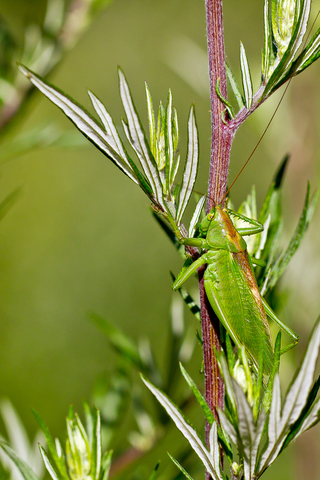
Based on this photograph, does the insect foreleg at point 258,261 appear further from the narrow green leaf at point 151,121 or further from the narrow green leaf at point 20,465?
the narrow green leaf at point 20,465

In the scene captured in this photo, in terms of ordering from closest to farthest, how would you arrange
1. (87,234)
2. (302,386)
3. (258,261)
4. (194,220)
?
(302,386), (194,220), (258,261), (87,234)

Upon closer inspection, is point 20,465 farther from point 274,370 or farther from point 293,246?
point 293,246

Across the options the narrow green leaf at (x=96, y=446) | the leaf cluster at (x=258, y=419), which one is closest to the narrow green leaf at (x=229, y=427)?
the leaf cluster at (x=258, y=419)

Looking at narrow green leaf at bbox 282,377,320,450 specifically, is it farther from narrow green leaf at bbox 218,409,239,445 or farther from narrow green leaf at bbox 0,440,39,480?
narrow green leaf at bbox 0,440,39,480

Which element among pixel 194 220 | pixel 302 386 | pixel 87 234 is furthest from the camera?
pixel 87 234

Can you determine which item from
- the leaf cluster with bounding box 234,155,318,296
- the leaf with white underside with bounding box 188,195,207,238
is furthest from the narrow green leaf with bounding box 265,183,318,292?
the leaf with white underside with bounding box 188,195,207,238

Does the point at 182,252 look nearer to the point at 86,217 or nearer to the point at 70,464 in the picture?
the point at 70,464

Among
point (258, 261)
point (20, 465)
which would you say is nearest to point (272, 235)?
point (258, 261)

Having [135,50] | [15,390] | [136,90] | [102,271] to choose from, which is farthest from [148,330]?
[135,50]
